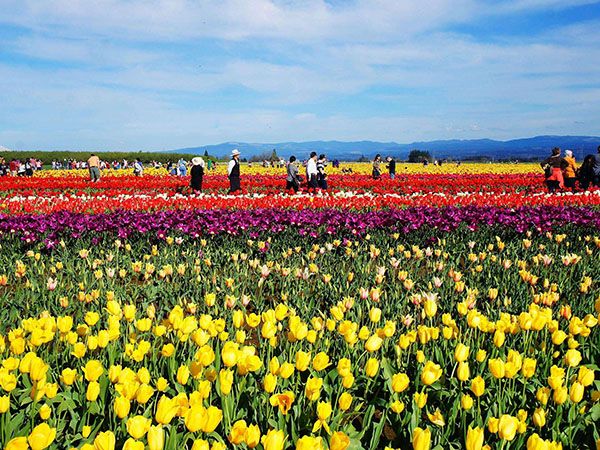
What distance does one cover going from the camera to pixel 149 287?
224 inches

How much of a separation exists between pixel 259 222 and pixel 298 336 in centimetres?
643

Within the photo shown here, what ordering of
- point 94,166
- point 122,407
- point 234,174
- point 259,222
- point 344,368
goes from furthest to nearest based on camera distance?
1. point 94,166
2. point 234,174
3. point 259,222
4. point 344,368
5. point 122,407

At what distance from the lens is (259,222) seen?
371 inches

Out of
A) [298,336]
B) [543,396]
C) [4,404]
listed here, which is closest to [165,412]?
[4,404]

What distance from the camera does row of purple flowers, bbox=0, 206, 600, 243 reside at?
8.95 m

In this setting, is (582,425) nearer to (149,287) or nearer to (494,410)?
(494,410)

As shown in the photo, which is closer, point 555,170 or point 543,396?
point 543,396

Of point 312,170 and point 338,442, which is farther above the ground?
point 312,170

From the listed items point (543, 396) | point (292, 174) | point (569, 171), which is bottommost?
point (543, 396)

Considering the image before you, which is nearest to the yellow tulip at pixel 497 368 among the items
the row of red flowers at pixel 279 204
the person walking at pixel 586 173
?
the row of red flowers at pixel 279 204

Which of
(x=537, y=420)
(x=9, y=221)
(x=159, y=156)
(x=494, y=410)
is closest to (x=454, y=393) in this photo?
(x=494, y=410)

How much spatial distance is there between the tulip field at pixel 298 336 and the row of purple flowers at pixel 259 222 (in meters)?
0.04

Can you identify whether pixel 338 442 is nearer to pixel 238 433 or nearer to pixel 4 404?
pixel 238 433

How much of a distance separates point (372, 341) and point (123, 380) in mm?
1199
